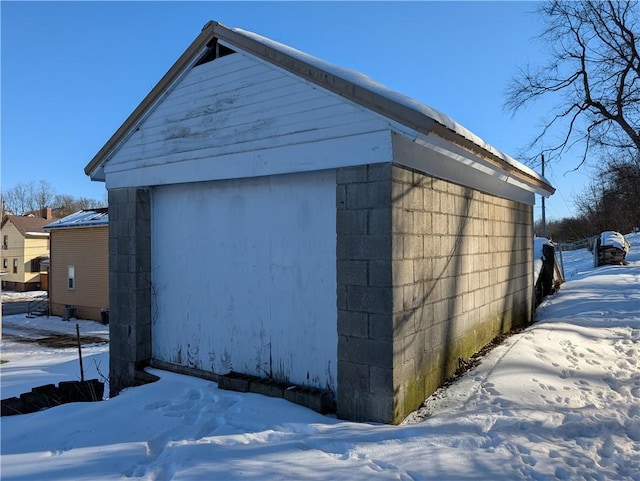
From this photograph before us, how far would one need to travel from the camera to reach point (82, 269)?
72.1 ft

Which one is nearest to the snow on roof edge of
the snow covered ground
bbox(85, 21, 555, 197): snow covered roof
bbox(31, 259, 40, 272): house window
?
bbox(85, 21, 555, 197): snow covered roof

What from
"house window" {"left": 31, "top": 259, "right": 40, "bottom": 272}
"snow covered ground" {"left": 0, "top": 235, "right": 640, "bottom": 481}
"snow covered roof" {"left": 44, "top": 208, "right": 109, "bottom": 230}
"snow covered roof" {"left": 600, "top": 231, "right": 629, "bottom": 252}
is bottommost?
"snow covered ground" {"left": 0, "top": 235, "right": 640, "bottom": 481}

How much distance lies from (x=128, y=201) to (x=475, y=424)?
5453 millimetres

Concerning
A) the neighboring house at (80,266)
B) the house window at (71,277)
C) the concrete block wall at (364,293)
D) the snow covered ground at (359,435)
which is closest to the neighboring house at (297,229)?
the concrete block wall at (364,293)

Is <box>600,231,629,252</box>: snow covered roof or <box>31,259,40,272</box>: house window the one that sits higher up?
<box>600,231,629,252</box>: snow covered roof

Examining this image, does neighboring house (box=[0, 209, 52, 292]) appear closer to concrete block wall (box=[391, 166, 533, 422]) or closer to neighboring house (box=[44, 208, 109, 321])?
neighboring house (box=[44, 208, 109, 321])

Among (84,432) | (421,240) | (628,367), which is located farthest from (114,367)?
(628,367)

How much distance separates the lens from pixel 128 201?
6801mm

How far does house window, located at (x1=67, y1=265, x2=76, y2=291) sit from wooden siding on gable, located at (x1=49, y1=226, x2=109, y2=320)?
0.51ft

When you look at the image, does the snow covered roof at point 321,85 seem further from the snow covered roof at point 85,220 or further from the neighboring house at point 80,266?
the neighboring house at point 80,266

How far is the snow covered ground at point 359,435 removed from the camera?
345 cm

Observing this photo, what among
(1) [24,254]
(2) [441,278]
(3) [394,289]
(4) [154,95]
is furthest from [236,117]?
(1) [24,254]

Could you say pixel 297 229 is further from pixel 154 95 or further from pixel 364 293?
pixel 154 95

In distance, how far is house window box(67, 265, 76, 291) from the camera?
2234 centimetres
